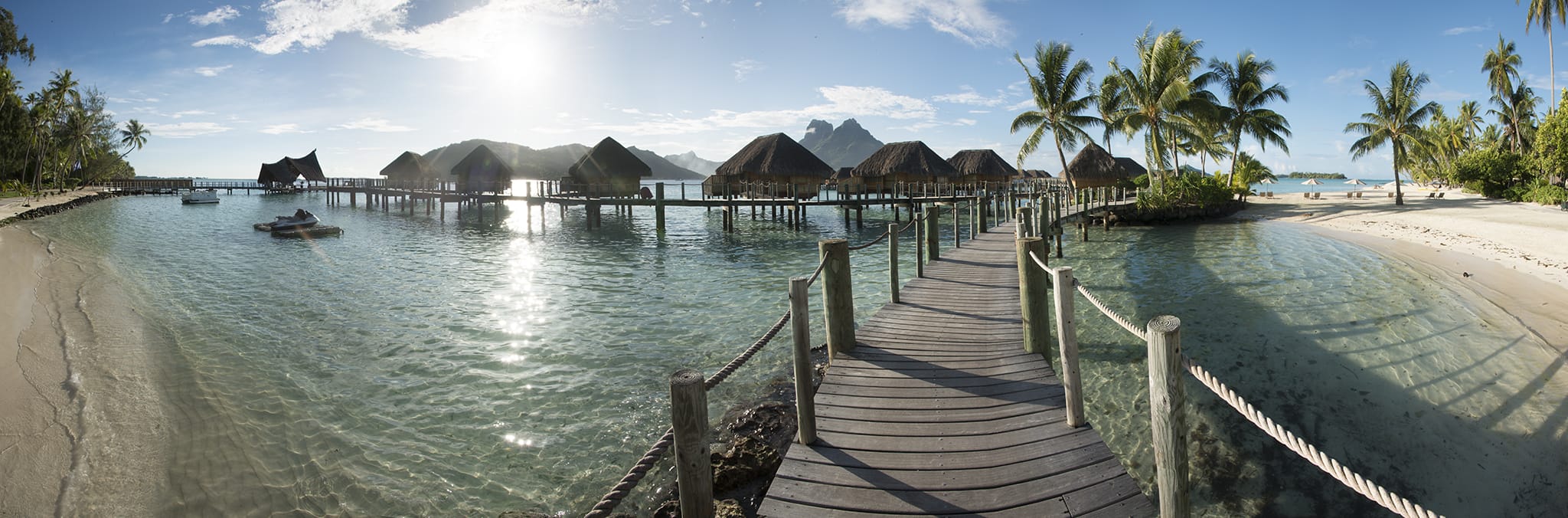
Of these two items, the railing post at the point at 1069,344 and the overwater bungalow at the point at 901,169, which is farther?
the overwater bungalow at the point at 901,169

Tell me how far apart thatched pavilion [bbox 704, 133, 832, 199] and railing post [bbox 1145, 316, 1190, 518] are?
27446 mm

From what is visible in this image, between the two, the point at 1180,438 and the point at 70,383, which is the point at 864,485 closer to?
the point at 1180,438

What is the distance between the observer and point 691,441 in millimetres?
2740

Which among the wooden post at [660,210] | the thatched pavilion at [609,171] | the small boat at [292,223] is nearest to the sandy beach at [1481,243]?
the wooden post at [660,210]

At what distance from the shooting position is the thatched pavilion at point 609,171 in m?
32.0

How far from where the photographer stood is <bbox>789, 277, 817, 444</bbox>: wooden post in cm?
378

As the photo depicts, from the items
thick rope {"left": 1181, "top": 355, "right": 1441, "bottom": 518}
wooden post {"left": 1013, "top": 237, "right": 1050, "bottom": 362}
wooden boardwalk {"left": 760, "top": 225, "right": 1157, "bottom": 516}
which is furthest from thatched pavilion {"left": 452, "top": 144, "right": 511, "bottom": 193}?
thick rope {"left": 1181, "top": 355, "right": 1441, "bottom": 518}

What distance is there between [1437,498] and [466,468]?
22.6 ft

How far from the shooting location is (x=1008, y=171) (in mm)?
38500

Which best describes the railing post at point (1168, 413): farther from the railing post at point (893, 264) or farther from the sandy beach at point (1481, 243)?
the sandy beach at point (1481, 243)

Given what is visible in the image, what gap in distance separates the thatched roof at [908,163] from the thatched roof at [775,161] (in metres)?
4.18

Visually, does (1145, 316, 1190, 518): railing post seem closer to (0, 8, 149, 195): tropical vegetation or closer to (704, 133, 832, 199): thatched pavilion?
(704, 133, 832, 199): thatched pavilion

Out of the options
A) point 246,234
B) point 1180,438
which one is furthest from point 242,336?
point 246,234

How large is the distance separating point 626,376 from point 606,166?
26.7 metres
